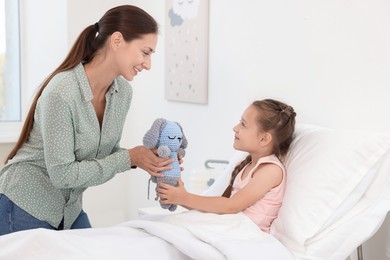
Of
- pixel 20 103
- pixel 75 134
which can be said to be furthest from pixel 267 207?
pixel 20 103

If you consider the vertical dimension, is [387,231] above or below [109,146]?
below

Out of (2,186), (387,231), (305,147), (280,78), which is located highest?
(280,78)

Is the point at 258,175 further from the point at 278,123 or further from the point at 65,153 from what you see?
the point at 65,153

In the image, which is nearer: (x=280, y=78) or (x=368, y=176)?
(x=368, y=176)

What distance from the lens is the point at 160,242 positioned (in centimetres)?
158

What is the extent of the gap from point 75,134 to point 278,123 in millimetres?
606

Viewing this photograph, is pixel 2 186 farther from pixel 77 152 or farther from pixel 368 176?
pixel 368 176

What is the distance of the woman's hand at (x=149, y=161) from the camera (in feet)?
5.94

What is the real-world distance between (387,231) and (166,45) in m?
1.55

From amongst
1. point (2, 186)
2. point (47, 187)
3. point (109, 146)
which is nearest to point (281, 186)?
point (109, 146)

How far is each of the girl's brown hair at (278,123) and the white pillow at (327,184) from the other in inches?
5.5

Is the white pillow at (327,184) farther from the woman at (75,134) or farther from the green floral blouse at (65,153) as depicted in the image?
the green floral blouse at (65,153)

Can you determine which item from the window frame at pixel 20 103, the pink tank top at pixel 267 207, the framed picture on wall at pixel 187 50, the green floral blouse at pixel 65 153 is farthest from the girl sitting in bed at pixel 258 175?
the window frame at pixel 20 103

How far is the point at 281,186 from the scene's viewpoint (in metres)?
1.81
